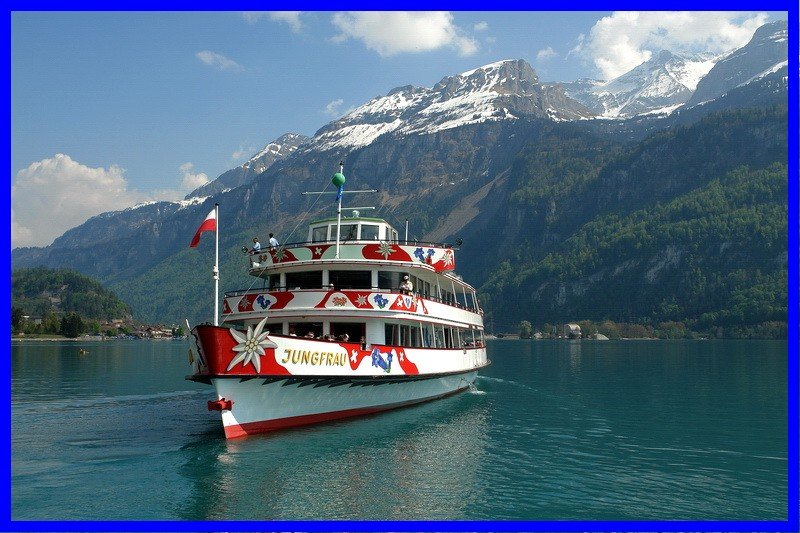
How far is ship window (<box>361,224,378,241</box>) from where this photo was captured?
Answer: 98.7 ft

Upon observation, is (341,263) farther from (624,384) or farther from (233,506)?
(624,384)

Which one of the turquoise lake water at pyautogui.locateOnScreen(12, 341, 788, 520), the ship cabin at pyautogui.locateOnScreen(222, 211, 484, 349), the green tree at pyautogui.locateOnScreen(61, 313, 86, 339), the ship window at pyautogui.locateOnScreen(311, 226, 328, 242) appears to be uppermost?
the ship window at pyautogui.locateOnScreen(311, 226, 328, 242)

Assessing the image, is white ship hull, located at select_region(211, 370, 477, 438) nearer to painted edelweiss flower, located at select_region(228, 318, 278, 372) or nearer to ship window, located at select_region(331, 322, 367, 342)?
painted edelweiss flower, located at select_region(228, 318, 278, 372)

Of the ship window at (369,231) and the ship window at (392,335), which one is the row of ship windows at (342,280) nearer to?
the ship window at (392,335)

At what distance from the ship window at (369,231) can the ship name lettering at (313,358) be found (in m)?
7.69

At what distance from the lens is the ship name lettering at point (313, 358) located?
2186cm

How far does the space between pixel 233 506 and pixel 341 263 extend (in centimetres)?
1317

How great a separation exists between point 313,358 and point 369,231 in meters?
8.98

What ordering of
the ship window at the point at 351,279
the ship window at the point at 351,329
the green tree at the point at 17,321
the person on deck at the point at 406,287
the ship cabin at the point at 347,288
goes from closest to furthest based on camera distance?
1. the ship cabin at the point at 347,288
2. the ship window at the point at 351,329
3. the person on deck at the point at 406,287
4. the ship window at the point at 351,279
5. the green tree at the point at 17,321

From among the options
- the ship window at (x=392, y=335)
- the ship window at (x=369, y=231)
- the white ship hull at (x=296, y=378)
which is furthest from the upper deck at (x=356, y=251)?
the white ship hull at (x=296, y=378)

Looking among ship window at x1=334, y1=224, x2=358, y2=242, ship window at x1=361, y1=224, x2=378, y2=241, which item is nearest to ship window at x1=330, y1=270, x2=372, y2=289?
ship window at x1=334, y1=224, x2=358, y2=242

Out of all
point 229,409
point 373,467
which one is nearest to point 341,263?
point 229,409

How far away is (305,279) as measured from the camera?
93.2 ft

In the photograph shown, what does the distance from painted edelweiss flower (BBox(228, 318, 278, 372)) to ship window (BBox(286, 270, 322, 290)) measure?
6.69m
